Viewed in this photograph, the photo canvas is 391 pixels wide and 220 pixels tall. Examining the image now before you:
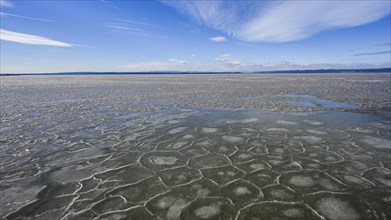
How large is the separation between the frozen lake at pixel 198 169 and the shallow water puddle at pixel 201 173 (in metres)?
0.02

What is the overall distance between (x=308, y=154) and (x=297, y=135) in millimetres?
1432

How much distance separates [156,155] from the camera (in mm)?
5008

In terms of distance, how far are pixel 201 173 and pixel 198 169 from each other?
182 mm

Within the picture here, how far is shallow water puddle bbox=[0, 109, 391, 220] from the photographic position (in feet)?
10.1

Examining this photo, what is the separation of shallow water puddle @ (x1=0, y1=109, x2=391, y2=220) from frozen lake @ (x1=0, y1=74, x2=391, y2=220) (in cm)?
2

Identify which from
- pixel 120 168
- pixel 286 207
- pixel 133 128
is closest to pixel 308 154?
pixel 286 207

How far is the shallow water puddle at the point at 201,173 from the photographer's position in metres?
3.07

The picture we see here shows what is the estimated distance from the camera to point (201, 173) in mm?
4117

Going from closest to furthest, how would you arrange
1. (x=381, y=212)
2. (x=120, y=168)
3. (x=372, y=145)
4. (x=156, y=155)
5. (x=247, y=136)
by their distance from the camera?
(x=381, y=212) < (x=120, y=168) < (x=156, y=155) < (x=372, y=145) < (x=247, y=136)

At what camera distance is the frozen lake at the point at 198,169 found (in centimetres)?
309

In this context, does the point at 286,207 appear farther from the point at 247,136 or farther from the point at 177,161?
the point at 247,136

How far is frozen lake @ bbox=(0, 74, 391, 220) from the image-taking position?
3.09 m

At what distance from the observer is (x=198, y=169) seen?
429cm

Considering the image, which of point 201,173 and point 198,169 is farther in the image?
point 198,169
